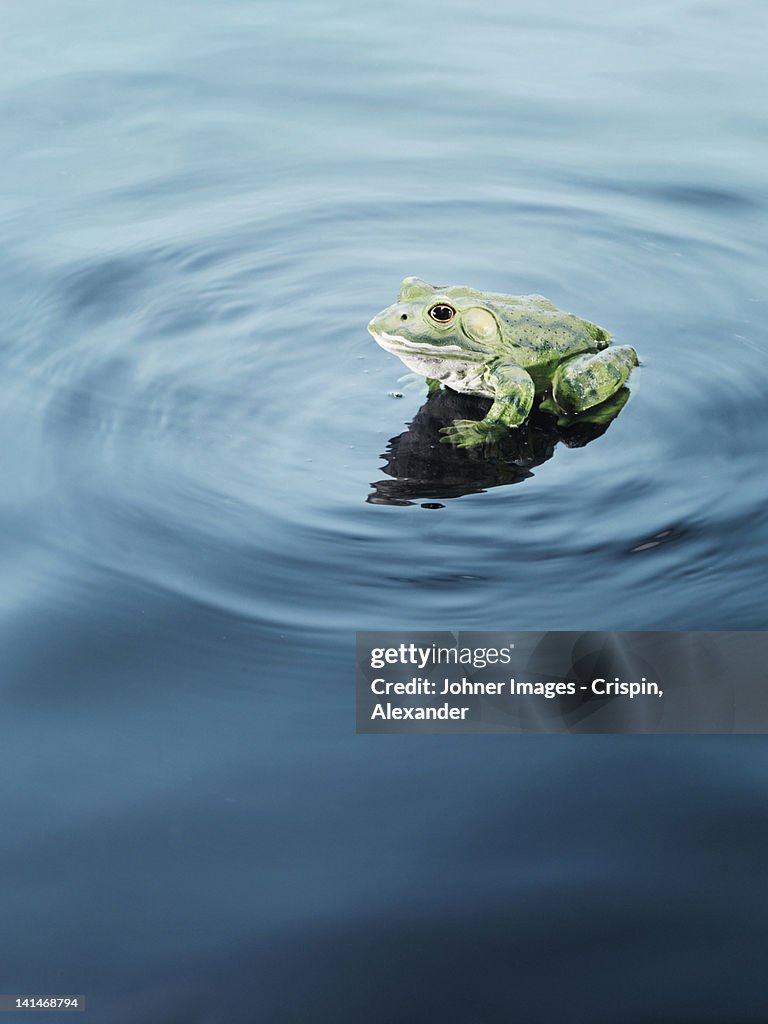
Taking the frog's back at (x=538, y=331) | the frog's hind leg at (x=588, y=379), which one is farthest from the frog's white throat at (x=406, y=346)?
the frog's hind leg at (x=588, y=379)

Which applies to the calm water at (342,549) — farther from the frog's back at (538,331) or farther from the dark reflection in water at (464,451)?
the frog's back at (538,331)

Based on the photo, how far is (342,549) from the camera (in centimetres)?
439

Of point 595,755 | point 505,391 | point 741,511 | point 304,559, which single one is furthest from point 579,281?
point 595,755

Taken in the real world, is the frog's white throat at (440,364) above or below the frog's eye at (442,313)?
below

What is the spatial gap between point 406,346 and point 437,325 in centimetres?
16

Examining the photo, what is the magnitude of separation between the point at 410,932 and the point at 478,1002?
25cm

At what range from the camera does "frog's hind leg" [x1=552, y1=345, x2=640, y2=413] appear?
529 cm

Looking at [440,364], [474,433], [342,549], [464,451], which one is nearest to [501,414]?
[474,433]

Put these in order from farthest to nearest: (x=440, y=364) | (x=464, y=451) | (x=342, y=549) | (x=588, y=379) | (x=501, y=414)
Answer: (x=440, y=364)
(x=588, y=379)
(x=501, y=414)
(x=464, y=451)
(x=342, y=549)

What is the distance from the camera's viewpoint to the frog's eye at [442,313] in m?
5.28

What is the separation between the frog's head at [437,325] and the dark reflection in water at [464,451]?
28 cm

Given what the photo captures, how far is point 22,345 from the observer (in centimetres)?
577

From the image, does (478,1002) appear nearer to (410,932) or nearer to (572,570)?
(410,932)

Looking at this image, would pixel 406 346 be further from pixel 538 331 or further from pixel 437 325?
pixel 538 331
